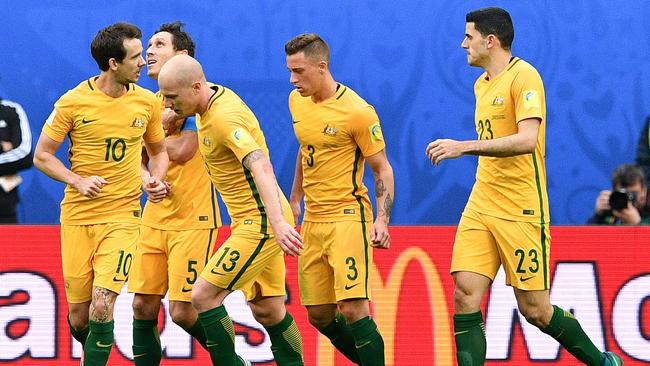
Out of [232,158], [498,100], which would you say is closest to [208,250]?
[232,158]

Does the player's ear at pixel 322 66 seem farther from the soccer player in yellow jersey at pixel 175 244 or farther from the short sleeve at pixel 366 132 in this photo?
the soccer player in yellow jersey at pixel 175 244

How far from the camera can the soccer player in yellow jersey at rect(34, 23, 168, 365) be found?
8922mm

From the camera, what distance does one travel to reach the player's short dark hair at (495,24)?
28.8 ft

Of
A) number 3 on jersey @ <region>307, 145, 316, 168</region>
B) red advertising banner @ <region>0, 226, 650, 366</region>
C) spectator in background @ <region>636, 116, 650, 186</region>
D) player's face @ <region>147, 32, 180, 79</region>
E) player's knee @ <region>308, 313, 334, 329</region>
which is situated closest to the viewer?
number 3 on jersey @ <region>307, 145, 316, 168</region>

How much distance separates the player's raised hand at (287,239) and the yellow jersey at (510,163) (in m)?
1.42

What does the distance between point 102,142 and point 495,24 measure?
92.7 inches

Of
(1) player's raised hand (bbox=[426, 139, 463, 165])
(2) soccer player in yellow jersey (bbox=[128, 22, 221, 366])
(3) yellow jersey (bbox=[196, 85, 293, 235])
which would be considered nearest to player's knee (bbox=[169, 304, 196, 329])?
(2) soccer player in yellow jersey (bbox=[128, 22, 221, 366])

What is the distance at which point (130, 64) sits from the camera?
9.02 meters

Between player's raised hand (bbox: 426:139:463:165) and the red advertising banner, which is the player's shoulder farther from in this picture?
the red advertising banner

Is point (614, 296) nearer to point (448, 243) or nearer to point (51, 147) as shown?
point (448, 243)

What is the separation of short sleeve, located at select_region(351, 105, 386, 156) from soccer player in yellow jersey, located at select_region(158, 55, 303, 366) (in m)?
0.73

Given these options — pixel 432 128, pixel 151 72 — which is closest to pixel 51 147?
pixel 151 72

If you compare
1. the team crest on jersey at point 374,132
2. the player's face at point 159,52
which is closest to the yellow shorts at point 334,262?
the team crest on jersey at point 374,132

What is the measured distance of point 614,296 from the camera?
9930 millimetres
